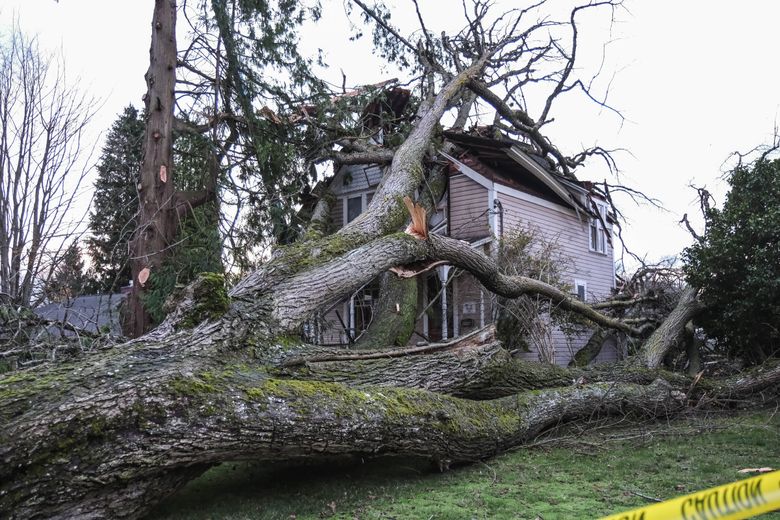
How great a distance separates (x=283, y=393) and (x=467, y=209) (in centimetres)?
1068

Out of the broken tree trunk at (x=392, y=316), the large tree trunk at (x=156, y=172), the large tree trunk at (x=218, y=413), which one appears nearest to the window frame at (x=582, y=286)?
the broken tree trunk at (x=392, y=316)

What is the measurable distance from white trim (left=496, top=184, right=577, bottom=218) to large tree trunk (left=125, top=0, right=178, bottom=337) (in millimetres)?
8192

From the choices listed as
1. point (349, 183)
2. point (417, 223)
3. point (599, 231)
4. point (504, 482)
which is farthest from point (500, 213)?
point (504, 482)

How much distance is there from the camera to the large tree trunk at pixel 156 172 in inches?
340

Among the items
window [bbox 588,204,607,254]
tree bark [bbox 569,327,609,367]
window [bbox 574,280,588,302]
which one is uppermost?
window [bbox 588,204,607,254]

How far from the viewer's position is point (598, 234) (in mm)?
18375

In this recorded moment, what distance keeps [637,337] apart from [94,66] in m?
13.1

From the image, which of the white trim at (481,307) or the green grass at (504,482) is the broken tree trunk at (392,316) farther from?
the green grass at (504,482)

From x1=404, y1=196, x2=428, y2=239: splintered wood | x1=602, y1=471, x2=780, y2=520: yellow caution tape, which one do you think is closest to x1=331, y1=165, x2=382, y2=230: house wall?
x1=404, y1=196, x2=428, y2=239: splintered wood

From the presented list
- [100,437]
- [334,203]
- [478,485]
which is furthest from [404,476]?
[334,203]

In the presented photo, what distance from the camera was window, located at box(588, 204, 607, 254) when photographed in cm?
1790

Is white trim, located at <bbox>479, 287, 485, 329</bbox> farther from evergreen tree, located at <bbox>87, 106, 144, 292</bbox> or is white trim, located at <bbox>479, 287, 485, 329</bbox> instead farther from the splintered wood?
evergreen tree, located at <bbox>87, 106, 144, 292</bbox>

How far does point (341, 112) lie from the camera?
12.6 metres

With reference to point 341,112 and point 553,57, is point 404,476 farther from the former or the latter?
point 553,57
